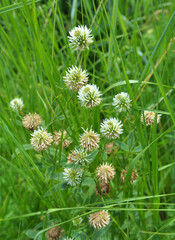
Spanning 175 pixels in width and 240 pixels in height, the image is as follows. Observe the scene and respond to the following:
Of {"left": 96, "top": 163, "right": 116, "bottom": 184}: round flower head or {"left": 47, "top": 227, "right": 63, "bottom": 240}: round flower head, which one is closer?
{"left": 96, "top": 163, "right": 116, "bottom": 184}: round flower head

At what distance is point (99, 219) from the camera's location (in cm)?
96

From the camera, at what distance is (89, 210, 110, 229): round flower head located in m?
0.95

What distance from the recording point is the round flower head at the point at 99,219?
0.95 meters

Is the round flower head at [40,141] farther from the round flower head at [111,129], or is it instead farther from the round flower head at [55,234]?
the round flower head at [55,234]

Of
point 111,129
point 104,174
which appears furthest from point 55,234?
point 111,129

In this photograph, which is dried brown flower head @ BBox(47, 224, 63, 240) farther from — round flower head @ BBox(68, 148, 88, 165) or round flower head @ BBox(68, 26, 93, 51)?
round flower head @ BBox(68, 26, 93, 51)

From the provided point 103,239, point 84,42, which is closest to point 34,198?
point 103,239

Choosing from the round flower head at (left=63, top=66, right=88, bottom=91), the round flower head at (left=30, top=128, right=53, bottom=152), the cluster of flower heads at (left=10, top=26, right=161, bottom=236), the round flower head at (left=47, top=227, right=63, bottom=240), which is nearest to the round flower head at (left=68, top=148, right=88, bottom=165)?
the cluster of flower heads at (left=10, top=26, right=161, bottom=236)

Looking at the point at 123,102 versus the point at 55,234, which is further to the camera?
the point at 55,234

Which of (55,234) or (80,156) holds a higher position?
(80,156)

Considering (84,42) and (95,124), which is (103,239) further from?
(84,42)

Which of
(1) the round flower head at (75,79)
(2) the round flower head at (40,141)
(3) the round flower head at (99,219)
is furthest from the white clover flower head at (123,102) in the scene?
(3) the round flower head at (99,219)

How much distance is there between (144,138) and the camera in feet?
3.11

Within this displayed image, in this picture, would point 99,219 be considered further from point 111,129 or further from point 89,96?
point 89,96
